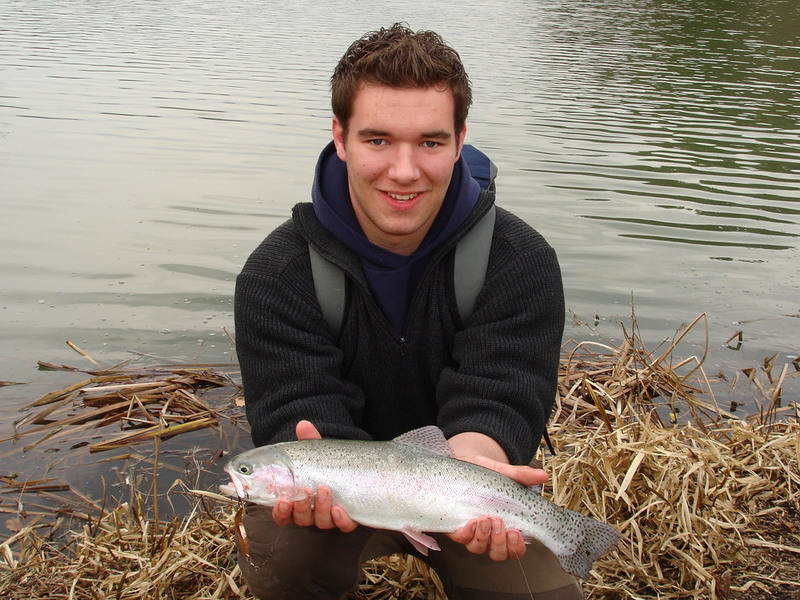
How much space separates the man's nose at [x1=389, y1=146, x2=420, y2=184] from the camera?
3.64 meters

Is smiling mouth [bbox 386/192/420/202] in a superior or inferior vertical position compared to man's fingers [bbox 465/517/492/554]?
superior

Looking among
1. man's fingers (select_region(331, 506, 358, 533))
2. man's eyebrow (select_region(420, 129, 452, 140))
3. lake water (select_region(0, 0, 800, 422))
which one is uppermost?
man's eyebrow (select_region(420, 129, 452, 140))

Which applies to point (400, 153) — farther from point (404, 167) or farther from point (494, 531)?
point (494, 531)

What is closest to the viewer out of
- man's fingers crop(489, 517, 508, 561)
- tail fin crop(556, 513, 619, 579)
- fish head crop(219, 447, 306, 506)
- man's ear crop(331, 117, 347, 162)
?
fish head crop(219, 447, 306, 506)

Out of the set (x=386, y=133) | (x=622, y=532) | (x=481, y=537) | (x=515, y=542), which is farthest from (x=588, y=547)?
(x=386, y=133)

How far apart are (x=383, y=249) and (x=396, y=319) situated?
33cm

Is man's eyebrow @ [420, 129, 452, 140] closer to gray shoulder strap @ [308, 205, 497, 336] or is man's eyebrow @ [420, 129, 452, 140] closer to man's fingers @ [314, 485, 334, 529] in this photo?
gray shoulder strap @ [308, 205, 497, 336]

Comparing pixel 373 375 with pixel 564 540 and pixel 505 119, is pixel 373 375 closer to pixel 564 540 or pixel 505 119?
pixel 564 540

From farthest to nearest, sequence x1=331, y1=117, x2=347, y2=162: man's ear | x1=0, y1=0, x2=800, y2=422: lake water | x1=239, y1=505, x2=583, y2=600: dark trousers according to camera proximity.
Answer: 1. x1=0, y1=0, x2=800, y2=422: lake water
2. x1=331, y1=117, x2=347, y2=162: man's ear
3. x1=239, y1=505, x2=583, y2=600: dark trousers

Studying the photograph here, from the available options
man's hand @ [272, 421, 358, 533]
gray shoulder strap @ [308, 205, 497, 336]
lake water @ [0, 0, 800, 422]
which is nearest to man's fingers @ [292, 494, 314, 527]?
man's hand @ [272, 421, 358, 533]

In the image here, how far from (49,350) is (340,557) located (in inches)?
192

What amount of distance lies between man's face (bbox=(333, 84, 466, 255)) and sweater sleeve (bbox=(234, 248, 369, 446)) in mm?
429

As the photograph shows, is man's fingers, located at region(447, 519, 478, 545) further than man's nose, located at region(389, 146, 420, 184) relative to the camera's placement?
No

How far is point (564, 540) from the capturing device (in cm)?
332
